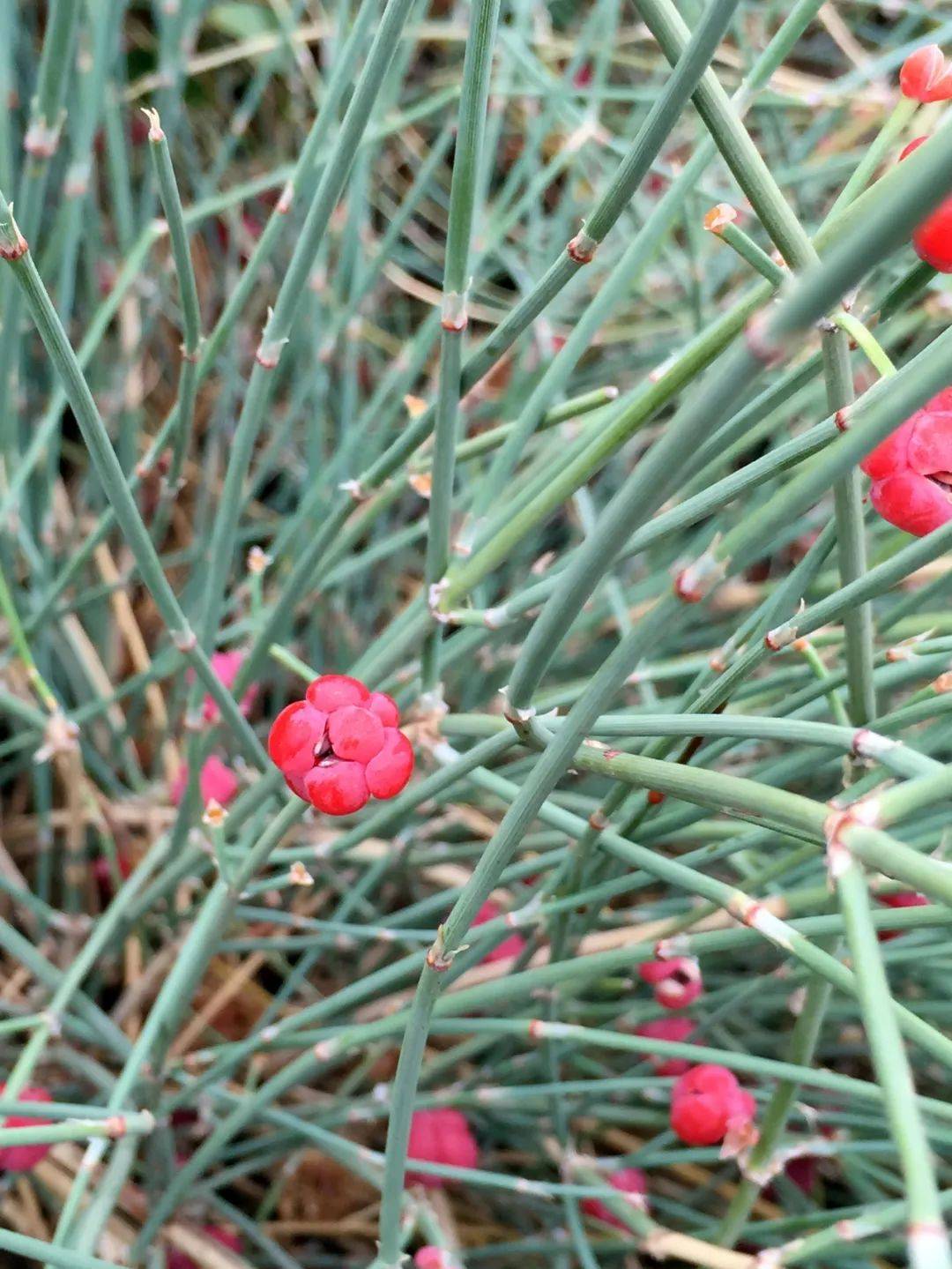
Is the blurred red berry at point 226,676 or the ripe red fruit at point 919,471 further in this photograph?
the blurred red berry at point 226,676

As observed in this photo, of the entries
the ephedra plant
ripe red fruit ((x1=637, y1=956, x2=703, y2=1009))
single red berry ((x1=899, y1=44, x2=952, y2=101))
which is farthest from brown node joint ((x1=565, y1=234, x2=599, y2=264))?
ripe red fruit ((x1=637, y1=956, x2=703, y2=1009))

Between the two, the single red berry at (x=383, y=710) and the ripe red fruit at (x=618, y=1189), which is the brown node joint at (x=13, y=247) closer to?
the single red berry at (x=383, y=710)

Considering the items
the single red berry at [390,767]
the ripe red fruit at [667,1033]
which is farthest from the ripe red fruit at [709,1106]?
the single red berry at [390,767]

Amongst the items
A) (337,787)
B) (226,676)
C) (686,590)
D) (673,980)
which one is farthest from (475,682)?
(686,590)

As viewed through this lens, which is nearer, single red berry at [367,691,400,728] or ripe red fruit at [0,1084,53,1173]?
single red berry at [367,691,400,728]

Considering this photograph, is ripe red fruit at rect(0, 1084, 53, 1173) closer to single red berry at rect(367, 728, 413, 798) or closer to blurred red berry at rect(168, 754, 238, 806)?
blurred red berry at rect(168, 754, 238, 806)

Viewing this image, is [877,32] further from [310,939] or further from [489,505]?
[310,939]

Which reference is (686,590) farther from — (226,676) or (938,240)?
(226,676)
